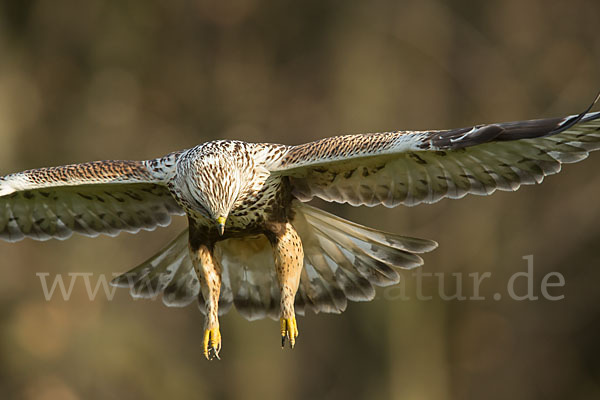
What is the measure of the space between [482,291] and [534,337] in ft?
3.72

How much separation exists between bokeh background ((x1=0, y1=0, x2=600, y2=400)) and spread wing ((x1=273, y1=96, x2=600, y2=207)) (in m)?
6.03

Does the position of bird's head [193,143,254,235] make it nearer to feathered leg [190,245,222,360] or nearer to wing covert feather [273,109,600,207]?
wing covert feather [273,109,600,207]

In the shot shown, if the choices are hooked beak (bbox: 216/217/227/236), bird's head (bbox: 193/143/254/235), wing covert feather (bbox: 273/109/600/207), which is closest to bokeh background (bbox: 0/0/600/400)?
wing covert feather (bbox: 273/109/600/207)

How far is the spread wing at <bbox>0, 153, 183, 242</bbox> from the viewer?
7164mm

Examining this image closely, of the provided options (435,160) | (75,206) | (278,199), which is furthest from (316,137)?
(435,160)

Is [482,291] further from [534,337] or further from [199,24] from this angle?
[199,24]

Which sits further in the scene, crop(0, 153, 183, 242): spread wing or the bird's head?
crop(0, 153, 183, 242): spread wing

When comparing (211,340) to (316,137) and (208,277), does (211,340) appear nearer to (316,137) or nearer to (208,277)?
(208,277)

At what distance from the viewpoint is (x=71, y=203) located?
7758mm

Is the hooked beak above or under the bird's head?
under

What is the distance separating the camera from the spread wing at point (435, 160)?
6215 millimetres

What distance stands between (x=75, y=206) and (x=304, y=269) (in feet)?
5.69

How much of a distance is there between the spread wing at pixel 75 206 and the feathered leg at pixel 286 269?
87 cm

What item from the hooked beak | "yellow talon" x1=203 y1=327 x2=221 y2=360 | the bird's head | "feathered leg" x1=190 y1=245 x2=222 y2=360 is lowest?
"yellow talon" x1=203 y1=327 x2=221 y2=360
